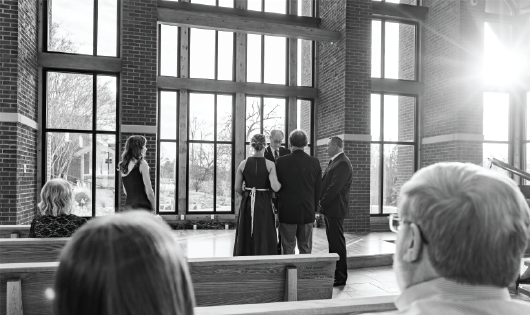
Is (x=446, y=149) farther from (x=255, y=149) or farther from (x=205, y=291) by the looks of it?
(x=205, y=291)

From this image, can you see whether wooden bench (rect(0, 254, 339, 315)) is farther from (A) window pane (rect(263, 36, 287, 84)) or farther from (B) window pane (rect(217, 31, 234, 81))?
(A) window pane (rect(263, 36, 287, 84))

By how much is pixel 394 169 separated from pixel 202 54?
17.5ft

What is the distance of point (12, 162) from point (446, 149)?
847 cm

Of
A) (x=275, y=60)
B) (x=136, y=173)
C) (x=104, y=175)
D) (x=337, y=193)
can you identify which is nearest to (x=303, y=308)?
(x=136, y=173)

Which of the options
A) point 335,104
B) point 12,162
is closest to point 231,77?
point 335,104

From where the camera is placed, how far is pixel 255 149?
14.1 feet

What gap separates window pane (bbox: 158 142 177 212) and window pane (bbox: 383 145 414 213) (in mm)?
4959

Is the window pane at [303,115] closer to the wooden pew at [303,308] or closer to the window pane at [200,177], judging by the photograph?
the window pane at [200,177]

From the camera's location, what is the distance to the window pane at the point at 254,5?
9.52 meters

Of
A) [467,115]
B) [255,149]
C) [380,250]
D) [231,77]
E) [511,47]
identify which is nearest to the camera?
[255,149]

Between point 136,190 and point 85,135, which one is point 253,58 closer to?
point 85,135

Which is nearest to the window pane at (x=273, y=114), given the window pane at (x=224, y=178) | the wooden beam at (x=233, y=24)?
the window pane at (x=224, y=178)

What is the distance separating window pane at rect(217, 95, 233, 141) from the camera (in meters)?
9.29

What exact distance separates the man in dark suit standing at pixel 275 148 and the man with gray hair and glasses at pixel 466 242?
12.2 feet
